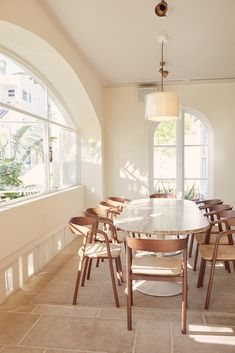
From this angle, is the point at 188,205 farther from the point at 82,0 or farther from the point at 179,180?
the point at 82,0

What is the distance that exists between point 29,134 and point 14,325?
2179 mm

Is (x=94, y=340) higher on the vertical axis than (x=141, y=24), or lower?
lower

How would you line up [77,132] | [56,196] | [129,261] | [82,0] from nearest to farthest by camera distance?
[129,261]
[82,0]
[56,196]
[77,132]

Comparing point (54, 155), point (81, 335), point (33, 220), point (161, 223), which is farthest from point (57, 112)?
point (81, 335)

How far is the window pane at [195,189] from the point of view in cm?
577

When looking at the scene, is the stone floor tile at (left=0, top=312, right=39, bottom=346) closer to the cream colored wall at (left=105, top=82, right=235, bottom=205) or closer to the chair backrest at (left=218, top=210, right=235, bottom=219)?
the chair backrest at (left=218, top=210, right=235, bottom=219)

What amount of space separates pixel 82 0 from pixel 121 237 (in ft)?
8.40

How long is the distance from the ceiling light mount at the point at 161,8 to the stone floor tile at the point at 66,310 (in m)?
2.81

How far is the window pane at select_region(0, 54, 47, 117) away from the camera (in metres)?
3.08

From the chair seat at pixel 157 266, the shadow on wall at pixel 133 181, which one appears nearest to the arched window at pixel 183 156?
the shadow on wall at pixel 133 181

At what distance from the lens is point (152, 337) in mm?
2176

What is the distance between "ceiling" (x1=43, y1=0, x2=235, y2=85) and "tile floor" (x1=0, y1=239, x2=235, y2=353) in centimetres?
283

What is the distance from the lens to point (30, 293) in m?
2.97

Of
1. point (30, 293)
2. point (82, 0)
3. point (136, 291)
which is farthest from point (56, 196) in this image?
point (82, 0)
